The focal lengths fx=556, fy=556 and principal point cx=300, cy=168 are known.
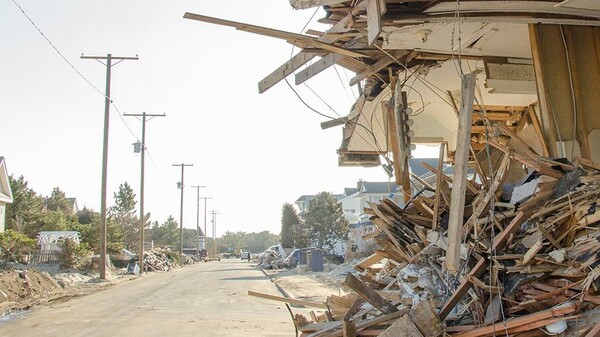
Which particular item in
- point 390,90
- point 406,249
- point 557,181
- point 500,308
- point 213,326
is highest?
point 390,90

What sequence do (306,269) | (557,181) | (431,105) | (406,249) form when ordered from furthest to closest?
(306,269) < (431,105) < (406,249) < (557,181)

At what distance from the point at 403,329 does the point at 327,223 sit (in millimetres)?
51191

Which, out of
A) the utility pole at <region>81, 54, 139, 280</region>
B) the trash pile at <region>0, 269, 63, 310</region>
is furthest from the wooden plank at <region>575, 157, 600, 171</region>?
the utility pole at <region>81, 54, 139, 280</region>

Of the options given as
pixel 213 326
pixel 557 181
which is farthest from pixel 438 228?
pixel 213 326

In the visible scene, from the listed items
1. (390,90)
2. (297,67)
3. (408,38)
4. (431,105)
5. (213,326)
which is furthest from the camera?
(213,326)

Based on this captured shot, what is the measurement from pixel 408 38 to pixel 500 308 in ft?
10.8

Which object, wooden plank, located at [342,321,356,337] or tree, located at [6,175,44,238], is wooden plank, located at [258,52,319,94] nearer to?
wooden plank, located at [342,321,356,337]

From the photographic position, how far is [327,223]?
5509 centimetres

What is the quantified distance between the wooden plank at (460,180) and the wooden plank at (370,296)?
3.17 ft

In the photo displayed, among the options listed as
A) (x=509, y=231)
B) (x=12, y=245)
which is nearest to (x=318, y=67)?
(x=509, y=231)

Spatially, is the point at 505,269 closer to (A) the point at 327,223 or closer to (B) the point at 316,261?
(B) the point at 316,261

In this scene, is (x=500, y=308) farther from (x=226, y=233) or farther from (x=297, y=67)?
(x=226, y=233)

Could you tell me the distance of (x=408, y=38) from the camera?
20.3ft

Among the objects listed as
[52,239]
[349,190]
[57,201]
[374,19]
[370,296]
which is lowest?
[370,296]
